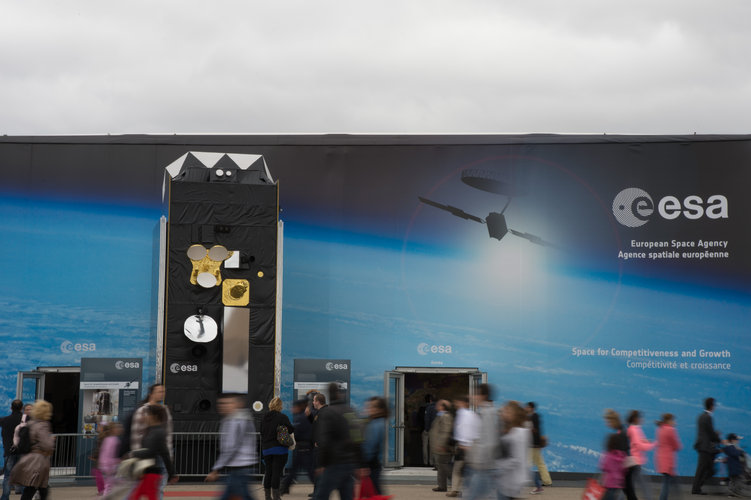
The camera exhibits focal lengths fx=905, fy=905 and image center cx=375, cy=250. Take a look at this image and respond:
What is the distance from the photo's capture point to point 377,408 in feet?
33.7

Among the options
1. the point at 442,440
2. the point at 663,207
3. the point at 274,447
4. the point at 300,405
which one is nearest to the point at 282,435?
the point at 274,447

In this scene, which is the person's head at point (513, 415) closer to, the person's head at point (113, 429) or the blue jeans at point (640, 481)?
the blue jeans at point (640, 481)

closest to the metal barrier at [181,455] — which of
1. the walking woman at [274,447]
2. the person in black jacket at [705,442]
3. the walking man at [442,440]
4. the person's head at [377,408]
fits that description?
the walking woman at [274,447]

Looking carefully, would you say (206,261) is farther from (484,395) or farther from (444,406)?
(484,395)

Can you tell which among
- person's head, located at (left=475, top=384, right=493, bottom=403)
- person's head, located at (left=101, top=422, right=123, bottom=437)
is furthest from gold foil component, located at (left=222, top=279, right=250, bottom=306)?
person's head, located at (left=475, top=384, right=493, bottom=403)

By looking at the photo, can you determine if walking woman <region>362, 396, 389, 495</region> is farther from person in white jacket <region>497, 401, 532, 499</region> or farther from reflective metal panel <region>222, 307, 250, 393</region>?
reflective metal panel <region>222, 307, 250, 393</region>

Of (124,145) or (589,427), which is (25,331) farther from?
(589,427)

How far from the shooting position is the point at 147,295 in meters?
17.0

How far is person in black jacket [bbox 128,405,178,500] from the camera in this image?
27.6 ft

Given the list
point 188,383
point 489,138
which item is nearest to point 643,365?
point 489,138

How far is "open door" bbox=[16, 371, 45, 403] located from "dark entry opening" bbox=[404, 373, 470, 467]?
22.4 feet

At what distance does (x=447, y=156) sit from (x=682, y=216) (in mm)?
4563

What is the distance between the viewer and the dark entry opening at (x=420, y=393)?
17.9m

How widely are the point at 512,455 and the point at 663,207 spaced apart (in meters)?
9.57
